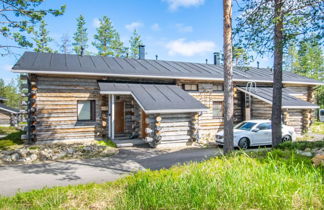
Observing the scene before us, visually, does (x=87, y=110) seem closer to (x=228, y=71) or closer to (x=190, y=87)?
(x=190, y=87)

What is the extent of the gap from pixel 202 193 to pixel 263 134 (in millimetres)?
9652

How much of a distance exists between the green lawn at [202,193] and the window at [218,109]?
38.0 ft

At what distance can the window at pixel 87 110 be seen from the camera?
45.8ft

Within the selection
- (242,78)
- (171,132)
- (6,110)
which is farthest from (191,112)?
(6,110)

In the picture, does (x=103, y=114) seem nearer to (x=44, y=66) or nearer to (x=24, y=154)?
(x=44, y=66)

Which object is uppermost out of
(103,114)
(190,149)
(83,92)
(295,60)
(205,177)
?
(295,60)

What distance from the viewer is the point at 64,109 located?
13242mm

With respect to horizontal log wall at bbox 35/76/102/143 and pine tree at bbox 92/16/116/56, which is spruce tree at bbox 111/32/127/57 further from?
horizontal log wall at bbox 35/76/102/143

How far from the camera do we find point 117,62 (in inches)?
659

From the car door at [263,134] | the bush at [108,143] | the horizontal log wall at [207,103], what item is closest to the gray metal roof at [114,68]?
the horizontal log wall at [207,103]

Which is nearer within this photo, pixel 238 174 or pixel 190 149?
pixel 238 174

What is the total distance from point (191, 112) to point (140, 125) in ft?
11.3

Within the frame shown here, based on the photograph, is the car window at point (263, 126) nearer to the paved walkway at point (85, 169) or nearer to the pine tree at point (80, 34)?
the paved walkway at point (85, 169)

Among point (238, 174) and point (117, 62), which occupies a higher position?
point (117, 62)
